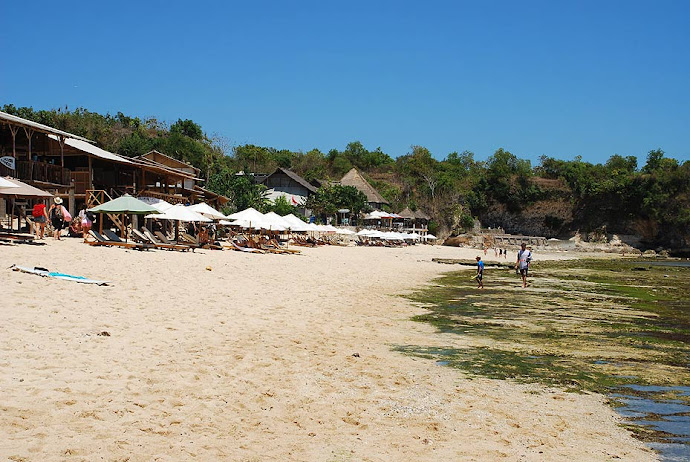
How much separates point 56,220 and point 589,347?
20156mm

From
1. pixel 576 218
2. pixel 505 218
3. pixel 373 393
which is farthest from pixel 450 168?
pixel 373 393

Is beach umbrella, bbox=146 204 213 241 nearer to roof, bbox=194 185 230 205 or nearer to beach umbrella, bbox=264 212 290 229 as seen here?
beach umbrella, bbox=264 212 290 229

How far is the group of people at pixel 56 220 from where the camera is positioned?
18.7m

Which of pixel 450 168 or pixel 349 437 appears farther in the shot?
pixel 450 168

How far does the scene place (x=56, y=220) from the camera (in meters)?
21.8

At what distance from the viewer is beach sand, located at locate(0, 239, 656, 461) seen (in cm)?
442

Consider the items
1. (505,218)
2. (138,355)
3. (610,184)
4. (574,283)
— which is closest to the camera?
(138,355)

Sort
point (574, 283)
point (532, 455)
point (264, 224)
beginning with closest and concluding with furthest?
point (532, 455) < point (574, 283) < point (264, 224)

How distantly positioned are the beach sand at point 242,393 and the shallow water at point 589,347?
0.41 metres

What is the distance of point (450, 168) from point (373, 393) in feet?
308

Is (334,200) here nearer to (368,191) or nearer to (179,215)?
(368,191)

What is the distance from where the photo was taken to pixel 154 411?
494 centimetres

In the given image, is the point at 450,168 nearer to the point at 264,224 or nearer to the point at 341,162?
the point at 341,162

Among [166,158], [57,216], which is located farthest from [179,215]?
[166,158]
